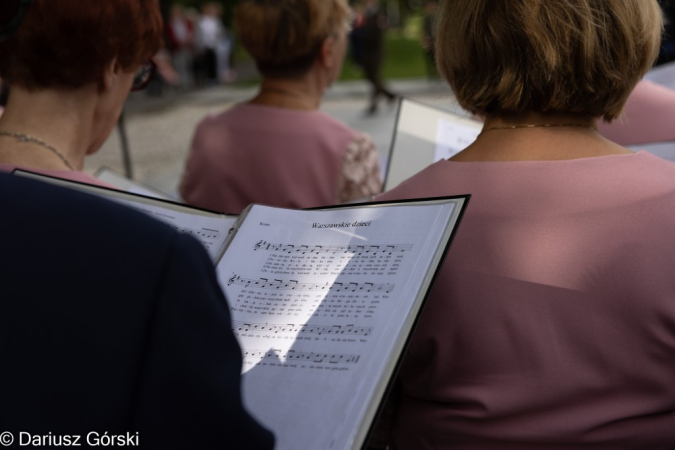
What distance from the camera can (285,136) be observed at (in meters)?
2.74

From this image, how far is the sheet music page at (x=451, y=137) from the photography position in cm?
216

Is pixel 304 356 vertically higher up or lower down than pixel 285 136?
higher up

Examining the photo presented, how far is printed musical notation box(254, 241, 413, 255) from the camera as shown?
3.93 ft

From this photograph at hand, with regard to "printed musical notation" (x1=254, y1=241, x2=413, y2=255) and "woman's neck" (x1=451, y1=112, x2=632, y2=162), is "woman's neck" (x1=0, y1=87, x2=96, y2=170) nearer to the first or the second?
"printed musical notation" (x1=254, y1=241, x2=413, y2=255)

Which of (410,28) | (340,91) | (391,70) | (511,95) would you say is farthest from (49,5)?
(410,28)

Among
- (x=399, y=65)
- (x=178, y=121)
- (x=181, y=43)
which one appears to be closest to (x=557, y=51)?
(x=178, y=121)

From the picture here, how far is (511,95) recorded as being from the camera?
57.6 inches

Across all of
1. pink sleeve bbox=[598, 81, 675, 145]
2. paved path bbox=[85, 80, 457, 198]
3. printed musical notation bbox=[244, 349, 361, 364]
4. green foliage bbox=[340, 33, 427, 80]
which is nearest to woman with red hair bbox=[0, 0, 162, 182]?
printed musical notation bbox=[244, 349, 361, 364]

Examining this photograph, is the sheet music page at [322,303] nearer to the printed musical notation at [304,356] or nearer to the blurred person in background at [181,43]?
the printed musical notation at [304,356]

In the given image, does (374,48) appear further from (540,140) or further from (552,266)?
(552,266)

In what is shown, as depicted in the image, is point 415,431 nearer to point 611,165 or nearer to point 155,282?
point 611,165

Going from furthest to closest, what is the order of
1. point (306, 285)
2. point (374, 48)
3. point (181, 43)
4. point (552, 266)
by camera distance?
1. point (181, 43)
2. point (374, 48)
3. point (552, 266)
4. point (306, 285)

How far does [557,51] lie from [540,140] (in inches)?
6.0

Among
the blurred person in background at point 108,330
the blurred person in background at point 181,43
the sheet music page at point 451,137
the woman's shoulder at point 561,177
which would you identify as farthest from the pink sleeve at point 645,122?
the blurred person in background at point 181,43
